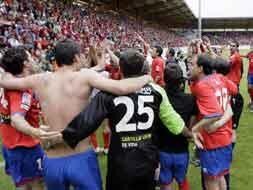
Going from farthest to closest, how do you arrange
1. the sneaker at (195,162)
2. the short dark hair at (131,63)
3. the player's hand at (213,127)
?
the sneaker at (195,162)
the player's hand at (213,127)
the short dark hair at (131,63)

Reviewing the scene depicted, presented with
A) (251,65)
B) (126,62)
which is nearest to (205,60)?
(126,62)

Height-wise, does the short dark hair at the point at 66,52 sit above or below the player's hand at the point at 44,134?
above

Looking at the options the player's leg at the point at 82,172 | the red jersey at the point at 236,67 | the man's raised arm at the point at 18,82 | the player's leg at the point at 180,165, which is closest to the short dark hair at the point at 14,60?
the man's raised arm at the point at 18,82

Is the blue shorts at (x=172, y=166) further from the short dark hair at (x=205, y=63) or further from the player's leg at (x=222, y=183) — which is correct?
the short dark hair at (x=205, y=63)

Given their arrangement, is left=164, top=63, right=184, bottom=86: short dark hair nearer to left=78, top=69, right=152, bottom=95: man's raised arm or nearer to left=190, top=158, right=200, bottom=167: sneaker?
left=78, top=69, right=152, bottom=95: man's raised arm

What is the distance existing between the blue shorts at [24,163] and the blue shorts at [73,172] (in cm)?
89

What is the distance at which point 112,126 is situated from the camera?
383 centimetres

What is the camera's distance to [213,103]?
178 inches

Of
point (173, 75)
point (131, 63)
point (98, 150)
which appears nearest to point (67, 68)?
point (131, 63)

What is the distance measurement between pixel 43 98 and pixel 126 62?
2.42ft

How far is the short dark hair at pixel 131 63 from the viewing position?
147 inches

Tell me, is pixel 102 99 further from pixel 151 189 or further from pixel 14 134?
Answer: pixel 14 134

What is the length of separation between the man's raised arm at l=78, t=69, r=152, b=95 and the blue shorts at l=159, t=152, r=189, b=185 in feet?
4.29

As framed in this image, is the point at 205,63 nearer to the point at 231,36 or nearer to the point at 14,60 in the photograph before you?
the point at 14,60
